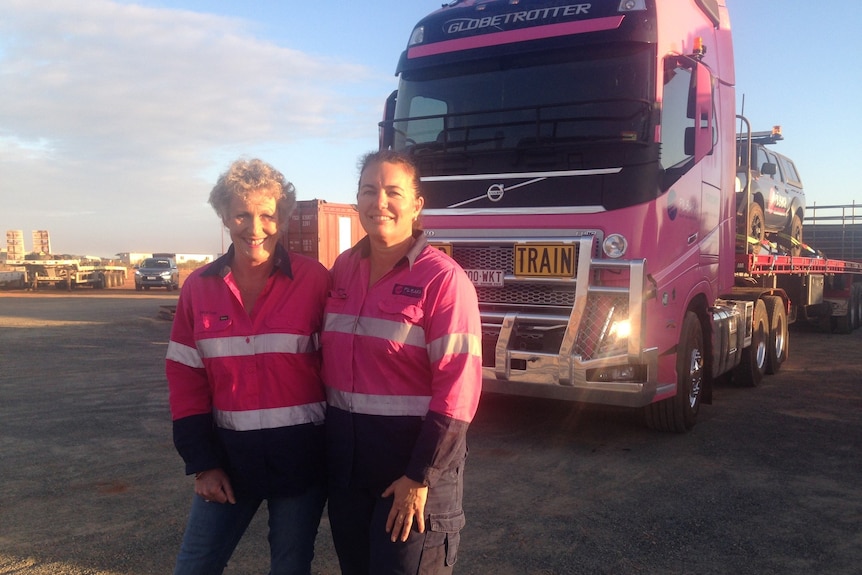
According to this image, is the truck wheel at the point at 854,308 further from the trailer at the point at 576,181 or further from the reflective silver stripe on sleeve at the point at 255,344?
the reflective silver stripe on sleeve at the point at 255,344

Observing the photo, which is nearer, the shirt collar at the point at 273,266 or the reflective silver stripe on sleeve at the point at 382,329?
the reflective silver stripe on sleeve at the point at 382,329

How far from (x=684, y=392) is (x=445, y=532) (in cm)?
416

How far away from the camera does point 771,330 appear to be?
8625 millimetres

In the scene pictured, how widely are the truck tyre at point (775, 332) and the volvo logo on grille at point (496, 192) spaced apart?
195 inches

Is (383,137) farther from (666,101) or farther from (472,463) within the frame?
(472,463)

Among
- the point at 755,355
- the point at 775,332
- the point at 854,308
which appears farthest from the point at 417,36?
the point at 854,308

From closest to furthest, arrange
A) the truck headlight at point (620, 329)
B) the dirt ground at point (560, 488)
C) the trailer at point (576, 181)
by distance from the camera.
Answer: the dirt ground at point (560, 488), the truck headlight at point (620, 329), the trailer at point (576, 181)

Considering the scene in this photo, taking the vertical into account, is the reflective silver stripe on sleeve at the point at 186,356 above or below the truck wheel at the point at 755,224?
below

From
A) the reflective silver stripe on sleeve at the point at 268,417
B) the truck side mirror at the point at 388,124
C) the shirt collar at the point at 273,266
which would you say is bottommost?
the reflective silver stripe on sleeve at the point at 268,417

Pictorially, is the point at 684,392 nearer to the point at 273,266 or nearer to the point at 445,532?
the point at 445,532

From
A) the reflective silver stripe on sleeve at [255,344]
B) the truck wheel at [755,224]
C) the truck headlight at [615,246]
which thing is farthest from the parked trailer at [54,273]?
the reflective silver stripe on sleeve at [255,344]

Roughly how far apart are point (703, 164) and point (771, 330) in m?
3.84

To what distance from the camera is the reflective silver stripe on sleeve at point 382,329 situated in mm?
2008

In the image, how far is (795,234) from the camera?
39.0 ft
